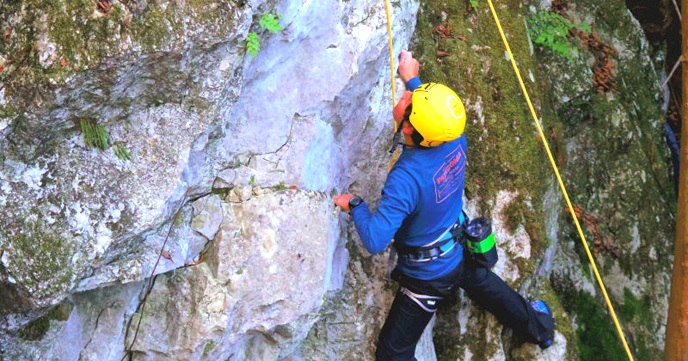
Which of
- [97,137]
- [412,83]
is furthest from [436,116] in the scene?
[97,137]

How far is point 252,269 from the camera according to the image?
455 cm

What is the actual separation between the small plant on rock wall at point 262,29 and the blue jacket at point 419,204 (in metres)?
1.22

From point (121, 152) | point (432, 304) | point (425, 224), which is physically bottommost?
point (432, 304)

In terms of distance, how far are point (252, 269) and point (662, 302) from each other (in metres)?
6.11

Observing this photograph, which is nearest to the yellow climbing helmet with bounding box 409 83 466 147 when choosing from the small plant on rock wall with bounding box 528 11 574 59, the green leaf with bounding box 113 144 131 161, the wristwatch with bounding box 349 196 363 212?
the wristwatch with bounding box 349 196 363 212

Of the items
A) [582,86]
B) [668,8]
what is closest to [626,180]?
[582,86]

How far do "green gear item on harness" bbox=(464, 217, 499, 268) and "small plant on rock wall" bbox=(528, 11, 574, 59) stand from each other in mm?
3296

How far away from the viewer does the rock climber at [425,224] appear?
425 cm

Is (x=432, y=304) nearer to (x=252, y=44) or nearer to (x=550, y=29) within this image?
(x=252, y=44)

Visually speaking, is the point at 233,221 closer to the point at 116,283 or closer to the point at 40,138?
the point at 116,283

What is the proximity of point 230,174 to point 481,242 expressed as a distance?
6.50ft

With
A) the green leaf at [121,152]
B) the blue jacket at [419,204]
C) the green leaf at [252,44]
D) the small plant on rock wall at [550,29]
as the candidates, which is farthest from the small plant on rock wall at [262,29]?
the small plant on rock wall at [550,29]

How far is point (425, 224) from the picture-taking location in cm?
459

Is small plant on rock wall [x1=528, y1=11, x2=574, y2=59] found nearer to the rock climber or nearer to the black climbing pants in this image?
the rock climber
